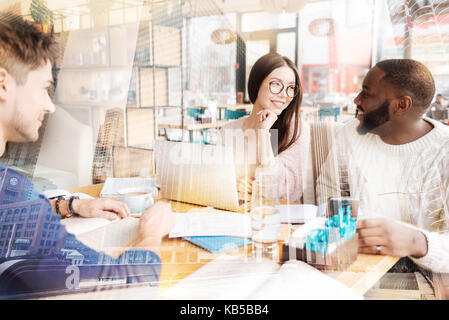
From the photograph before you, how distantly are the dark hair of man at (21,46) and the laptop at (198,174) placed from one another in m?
0.37

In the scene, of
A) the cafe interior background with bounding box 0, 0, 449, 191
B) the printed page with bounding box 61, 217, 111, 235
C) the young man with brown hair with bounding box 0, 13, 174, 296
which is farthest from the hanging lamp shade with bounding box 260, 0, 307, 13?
the printed page with bounding box 61, 217, 111, 235

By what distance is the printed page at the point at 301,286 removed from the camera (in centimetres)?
74

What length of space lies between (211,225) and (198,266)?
140 millimetres

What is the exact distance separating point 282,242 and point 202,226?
0.21 m

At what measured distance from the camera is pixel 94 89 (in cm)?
97

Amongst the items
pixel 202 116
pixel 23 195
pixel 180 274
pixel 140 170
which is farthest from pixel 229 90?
pixel 23 195

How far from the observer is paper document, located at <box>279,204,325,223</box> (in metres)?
0.89

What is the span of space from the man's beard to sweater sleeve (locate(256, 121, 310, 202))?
173 millimetres

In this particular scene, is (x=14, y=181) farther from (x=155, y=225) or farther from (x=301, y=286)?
(x=301, y=286)

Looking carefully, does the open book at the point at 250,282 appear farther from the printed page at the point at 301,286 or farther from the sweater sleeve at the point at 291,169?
the sweater sleeve at the point at 291,169

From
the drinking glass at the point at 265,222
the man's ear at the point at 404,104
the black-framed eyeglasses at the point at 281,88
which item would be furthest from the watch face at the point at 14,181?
the man's ear at the point at 404,104

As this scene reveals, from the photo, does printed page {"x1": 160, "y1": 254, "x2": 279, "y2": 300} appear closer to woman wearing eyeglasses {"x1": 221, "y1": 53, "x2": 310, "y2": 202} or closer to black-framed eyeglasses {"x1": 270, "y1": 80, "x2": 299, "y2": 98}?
woman wearing eyeglasses {"x1": 221, "y1": 53, "x2": 310, "y2": 202}

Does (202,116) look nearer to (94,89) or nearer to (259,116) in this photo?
(259,116)

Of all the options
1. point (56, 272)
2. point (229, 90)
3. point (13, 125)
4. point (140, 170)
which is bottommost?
point (56, 272)
